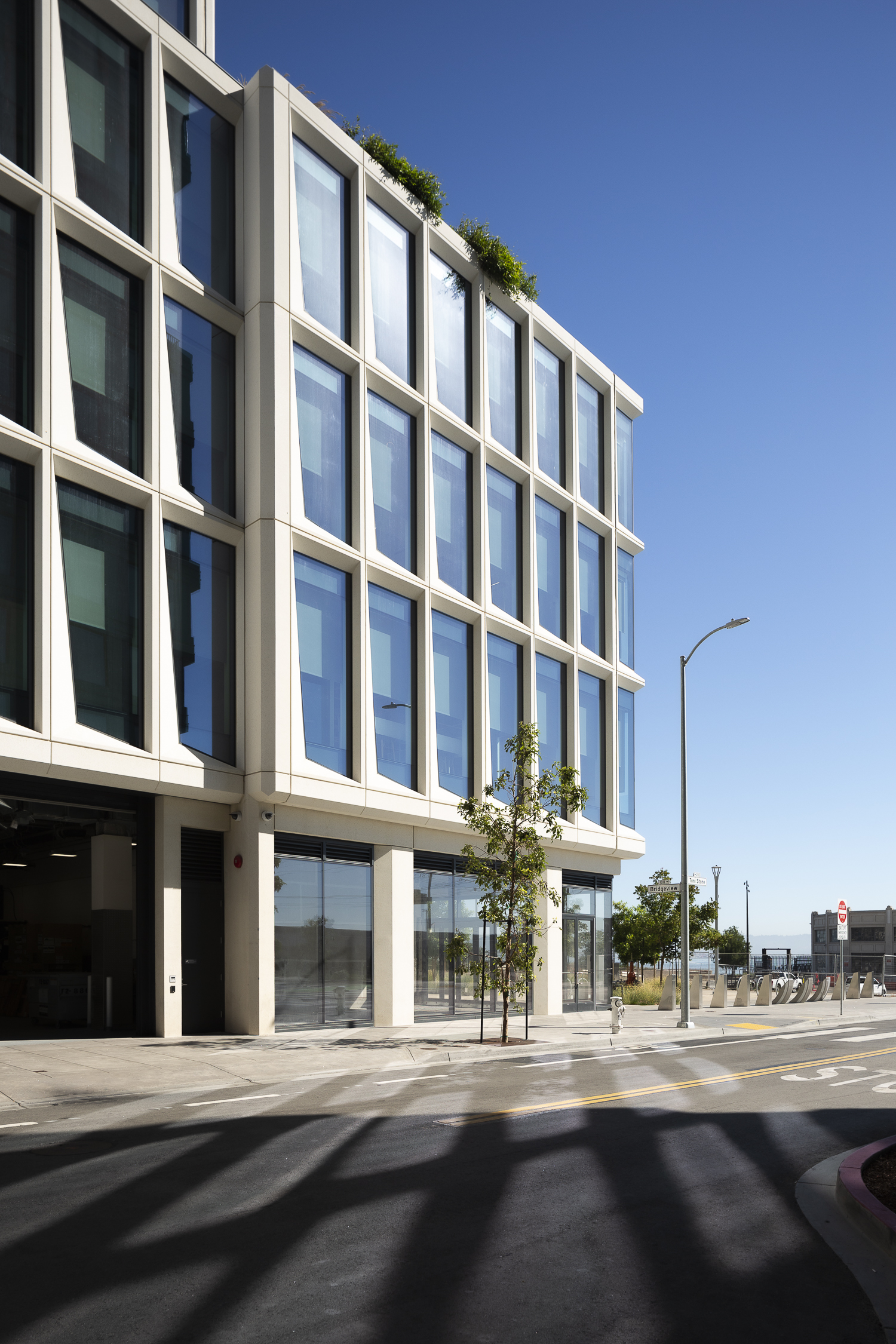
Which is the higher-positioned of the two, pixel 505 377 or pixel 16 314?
pixel 505 377

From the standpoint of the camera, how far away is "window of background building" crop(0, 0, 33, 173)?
68.3 feet

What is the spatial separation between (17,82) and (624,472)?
24394 mm

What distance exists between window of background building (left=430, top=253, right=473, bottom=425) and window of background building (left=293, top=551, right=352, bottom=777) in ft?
24.2

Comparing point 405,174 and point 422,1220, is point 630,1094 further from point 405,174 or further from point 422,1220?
point 405,174

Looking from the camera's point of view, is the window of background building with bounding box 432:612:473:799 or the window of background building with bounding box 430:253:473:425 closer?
the window of background building with bounding box 432:612:473:799

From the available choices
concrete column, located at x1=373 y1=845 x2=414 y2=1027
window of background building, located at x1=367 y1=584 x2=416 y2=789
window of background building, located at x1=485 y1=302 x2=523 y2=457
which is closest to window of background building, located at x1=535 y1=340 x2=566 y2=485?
window of background building, located at x1=485 y1=302 x2=523 y2=457

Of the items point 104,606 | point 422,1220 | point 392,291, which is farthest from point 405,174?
point 422,1220

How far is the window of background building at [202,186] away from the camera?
24.2 m

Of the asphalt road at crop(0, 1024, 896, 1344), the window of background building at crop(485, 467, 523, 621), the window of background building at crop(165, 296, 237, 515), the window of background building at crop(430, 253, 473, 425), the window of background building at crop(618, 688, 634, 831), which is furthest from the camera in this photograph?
the window of background building at crop(618, 688, 634, 831)

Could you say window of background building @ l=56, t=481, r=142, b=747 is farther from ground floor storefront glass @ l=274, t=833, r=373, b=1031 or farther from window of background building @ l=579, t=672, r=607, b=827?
window of background building @ l=579, t=672, r=607, b=827

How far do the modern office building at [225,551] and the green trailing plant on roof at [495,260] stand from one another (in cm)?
31

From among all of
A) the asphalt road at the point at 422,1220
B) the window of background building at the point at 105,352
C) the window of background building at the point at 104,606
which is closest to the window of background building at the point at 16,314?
the window of background building at the point at 105,352

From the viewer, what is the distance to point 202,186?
81.9 ft

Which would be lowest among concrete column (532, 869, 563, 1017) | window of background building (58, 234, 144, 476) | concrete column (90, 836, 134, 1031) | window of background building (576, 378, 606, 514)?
concrete column (532, 869, 563, 1017)
